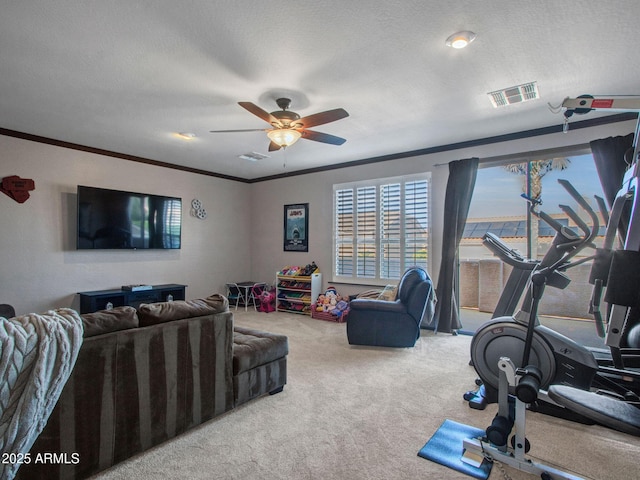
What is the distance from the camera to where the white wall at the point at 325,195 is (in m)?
4.05

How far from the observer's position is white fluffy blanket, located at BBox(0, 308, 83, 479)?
1.38 meters

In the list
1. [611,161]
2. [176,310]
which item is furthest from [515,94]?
[176,310]

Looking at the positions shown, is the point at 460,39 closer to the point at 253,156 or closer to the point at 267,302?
the point at 253,156

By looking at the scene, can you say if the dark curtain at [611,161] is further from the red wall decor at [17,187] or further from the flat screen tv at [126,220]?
the red wall decor at [17,187]

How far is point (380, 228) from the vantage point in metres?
5.43

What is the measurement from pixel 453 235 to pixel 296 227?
298 cm

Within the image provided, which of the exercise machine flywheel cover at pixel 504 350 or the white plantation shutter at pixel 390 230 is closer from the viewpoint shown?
the exercise machine flywheel cover at pixel 504 350

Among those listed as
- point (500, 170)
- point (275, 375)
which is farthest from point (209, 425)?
point (500, 170)

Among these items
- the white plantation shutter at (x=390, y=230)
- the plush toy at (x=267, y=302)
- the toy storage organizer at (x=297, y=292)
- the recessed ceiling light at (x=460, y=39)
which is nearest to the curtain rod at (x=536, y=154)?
the white plantation shutter at (x=390, y=230)

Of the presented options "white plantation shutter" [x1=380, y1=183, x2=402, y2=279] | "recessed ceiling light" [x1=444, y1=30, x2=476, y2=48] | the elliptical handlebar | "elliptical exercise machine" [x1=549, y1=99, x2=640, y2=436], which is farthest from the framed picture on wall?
"elliptical exercise machine" [x1=549, y1=99, x2=640, y2=436]

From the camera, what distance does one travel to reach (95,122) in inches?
150

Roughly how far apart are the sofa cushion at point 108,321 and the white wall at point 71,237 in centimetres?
342

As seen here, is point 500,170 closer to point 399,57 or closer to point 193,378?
point 399,57

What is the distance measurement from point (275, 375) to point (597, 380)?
2343 mm
